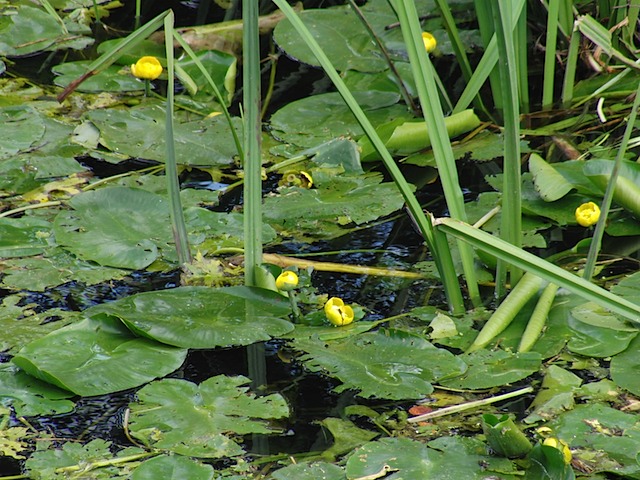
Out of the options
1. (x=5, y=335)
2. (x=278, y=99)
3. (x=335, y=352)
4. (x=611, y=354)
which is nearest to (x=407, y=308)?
(x=335, y=352)

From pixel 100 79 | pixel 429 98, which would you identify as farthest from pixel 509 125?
pixel 100 79

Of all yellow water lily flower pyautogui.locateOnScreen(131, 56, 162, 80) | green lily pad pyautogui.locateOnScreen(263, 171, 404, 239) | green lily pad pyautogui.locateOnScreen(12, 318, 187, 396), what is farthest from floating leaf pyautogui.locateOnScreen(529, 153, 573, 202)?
yellow water lily flower pyautogui.locateOnScreen(131, 56, 162, 80)

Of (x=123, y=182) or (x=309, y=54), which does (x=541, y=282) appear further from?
→ (x=309, y=54)

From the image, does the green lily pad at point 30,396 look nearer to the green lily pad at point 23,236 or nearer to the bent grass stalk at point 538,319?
the green lily pad at point 23,236

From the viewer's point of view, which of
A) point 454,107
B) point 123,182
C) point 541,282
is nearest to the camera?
point 541,282

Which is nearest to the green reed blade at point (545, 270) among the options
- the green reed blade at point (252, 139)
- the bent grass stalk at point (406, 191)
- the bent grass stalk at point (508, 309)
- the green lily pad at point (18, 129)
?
the bent grass stalk at point (406, 191)
